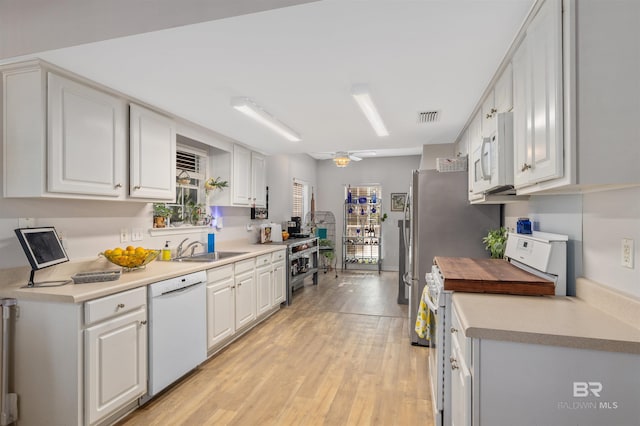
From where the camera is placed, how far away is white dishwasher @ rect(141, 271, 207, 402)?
239 centimetres

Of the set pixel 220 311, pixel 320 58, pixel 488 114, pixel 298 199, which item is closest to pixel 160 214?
pixel 220 311

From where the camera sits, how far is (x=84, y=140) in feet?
7.66

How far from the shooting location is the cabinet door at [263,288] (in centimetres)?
398

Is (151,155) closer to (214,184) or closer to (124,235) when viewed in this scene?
(124,235)

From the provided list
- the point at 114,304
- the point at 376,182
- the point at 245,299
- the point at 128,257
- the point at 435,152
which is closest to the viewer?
the point at 114,304

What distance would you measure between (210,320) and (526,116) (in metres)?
2.86

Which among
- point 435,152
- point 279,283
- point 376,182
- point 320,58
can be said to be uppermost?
point 320,58

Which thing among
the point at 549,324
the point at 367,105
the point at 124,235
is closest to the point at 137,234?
the point at 124,235

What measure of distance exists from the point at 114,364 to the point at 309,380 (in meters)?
1.43

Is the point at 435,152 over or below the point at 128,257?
over

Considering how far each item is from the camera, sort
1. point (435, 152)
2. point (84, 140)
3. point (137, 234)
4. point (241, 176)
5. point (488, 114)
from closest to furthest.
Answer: point (84, 140)
point (488, 114)
point (137, 234)
point (241, 176)
point (435, 152)

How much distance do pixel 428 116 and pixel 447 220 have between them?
41.5 inches

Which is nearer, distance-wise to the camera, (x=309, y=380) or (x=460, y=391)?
(x=460, y=391)

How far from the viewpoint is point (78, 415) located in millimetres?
1895
